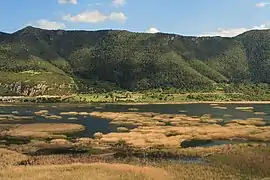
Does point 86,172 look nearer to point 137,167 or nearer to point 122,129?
point 137,167

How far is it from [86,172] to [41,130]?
1927 inches

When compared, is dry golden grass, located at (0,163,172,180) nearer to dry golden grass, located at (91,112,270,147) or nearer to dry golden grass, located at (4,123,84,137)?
dry golden grass, located at (91,112,270,147)

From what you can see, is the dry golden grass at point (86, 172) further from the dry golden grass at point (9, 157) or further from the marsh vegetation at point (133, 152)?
the dry golden grass at point (9, 157)

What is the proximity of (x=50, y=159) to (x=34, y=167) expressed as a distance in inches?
257

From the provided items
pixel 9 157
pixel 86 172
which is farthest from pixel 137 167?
pixel 9 157

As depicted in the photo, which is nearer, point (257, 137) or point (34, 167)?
point (34, 167)

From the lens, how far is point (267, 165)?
53.4 m

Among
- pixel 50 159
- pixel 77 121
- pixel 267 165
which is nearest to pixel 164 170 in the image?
pixel 267 165

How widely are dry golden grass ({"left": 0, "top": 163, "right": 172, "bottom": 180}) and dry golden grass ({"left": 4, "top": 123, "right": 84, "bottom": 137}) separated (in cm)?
3682

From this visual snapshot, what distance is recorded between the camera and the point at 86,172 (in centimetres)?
4900

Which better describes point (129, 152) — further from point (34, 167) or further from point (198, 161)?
point (34, 167)

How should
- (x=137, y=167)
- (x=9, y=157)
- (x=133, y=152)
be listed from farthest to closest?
(x=133, y=152), (x=9, y=157), (x=137, y=167)

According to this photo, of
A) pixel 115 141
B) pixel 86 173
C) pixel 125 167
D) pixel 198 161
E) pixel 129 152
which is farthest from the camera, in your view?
pixel 115 141

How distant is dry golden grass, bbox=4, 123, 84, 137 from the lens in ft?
290
